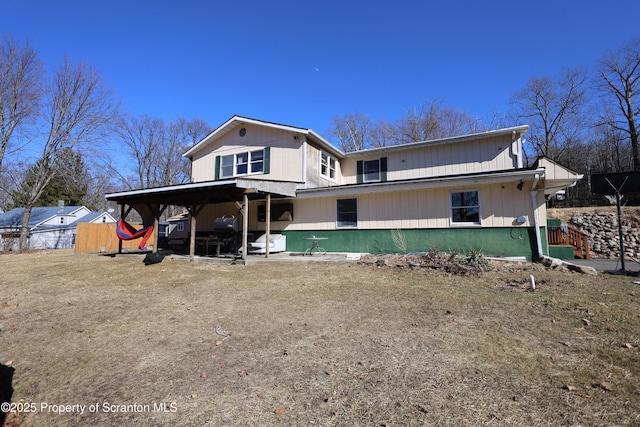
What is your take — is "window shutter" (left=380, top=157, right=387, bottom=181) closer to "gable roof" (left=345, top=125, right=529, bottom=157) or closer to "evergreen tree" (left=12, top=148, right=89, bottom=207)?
"gable roof" (left=345, top=125, right=529, bottom=157)

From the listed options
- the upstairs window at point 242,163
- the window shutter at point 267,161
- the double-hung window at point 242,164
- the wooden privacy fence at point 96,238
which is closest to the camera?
the window shutter at point 267,161

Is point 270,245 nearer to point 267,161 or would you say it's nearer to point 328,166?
point 267,161

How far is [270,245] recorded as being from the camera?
492 inches

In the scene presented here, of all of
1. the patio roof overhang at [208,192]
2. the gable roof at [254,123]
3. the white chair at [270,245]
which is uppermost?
the gable roof at [254,123]

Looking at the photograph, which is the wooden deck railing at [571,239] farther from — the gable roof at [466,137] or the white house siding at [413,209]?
the white house siding at [413,209]

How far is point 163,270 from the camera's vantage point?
375 inches

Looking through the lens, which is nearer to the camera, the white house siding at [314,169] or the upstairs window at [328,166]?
the white house siding at [314,169]

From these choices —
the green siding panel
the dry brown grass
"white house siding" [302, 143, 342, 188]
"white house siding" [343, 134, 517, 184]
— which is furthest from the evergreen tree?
"white house siding" [343, 134, 517, 184]

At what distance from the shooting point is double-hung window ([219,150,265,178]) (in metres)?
14.5

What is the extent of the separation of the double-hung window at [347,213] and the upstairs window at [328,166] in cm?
278

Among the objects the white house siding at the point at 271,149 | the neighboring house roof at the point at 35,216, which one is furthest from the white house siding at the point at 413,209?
the neighboring house roof at the point at 35,216

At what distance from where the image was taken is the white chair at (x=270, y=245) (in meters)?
12.5

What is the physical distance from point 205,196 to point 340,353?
9685 mm

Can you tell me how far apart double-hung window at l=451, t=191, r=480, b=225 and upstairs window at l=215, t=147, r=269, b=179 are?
8164 mm
